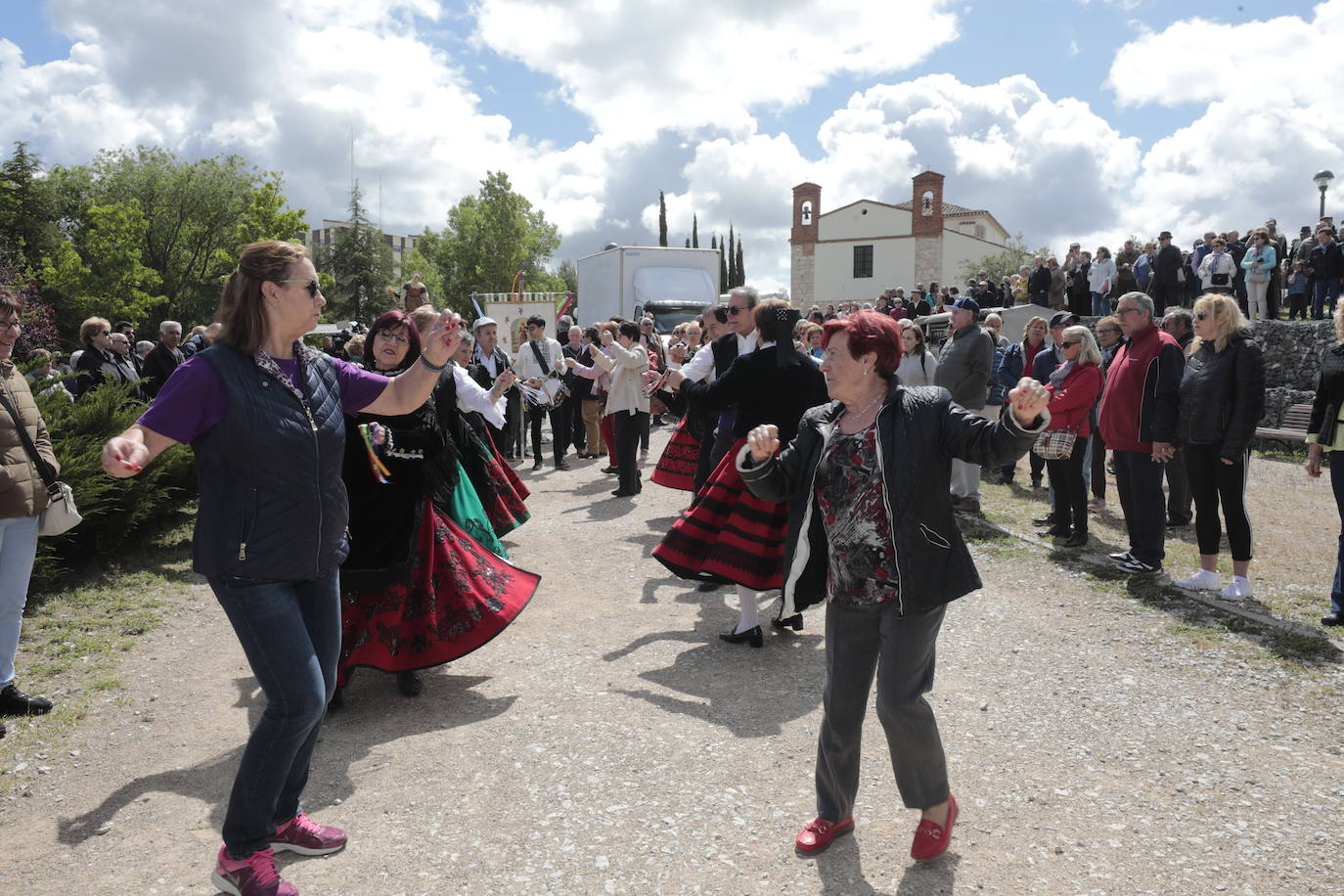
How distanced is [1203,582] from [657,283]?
54.0 feet

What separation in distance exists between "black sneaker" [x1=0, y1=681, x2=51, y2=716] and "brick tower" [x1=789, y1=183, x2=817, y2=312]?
5548cm

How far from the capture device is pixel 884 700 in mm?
3033

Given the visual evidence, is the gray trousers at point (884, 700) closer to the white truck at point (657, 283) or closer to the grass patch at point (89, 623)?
the grass patch at point (89, 623)

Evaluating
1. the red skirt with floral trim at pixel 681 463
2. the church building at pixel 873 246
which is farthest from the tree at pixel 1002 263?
the red skirt with floral trim at pixel 681 463

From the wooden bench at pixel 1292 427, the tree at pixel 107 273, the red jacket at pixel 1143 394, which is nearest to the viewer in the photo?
the red jacket at pixel 1143 394

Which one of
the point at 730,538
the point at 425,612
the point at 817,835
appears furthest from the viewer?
the point at 730,538

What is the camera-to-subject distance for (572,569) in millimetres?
7531

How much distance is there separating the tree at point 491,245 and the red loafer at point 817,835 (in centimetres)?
6515

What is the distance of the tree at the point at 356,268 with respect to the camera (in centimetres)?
6562

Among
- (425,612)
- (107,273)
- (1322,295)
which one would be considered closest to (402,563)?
(425,612)

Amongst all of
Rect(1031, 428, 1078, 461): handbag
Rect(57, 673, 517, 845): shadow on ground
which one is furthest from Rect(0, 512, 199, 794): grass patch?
Rect(1031, 428, 1078, 461): handbag

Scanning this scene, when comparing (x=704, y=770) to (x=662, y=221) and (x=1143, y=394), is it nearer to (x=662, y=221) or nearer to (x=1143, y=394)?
(x=1143, y=394)

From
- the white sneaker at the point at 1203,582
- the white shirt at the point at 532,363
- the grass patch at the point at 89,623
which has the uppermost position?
the white shirt at the point at 532,363

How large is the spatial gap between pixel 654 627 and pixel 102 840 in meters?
3.27
